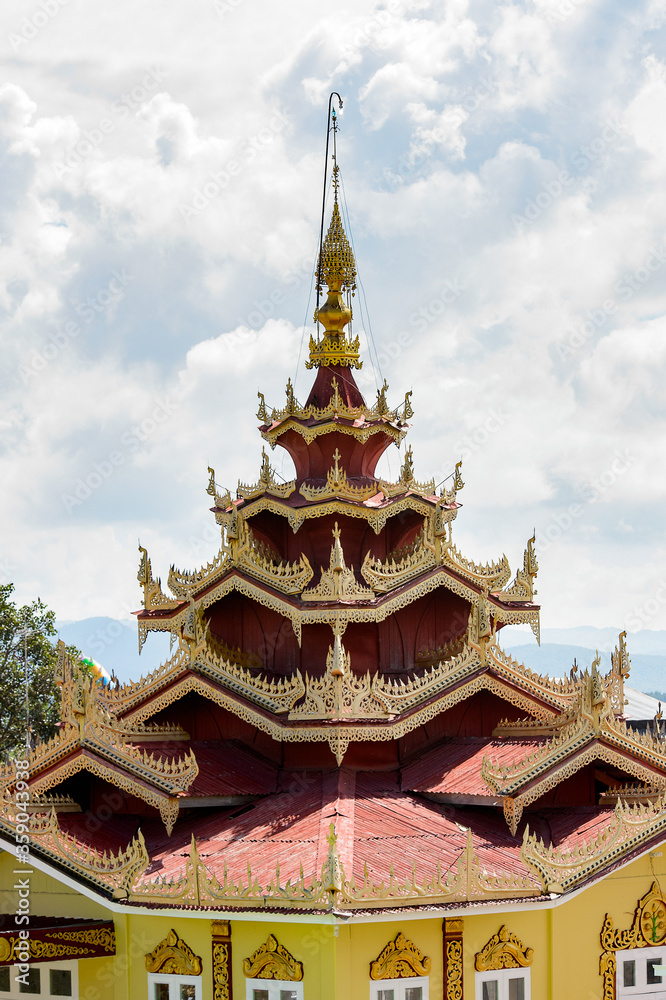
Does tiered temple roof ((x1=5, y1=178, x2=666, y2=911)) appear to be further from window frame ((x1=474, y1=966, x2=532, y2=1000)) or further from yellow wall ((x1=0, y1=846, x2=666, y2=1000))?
window frame ((x1=474, y1=966, x2=532, y2=1000))

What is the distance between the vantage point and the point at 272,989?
15.3 metres

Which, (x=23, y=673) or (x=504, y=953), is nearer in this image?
(x=504, y=953)

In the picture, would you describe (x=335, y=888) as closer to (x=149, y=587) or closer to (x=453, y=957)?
(x=453, y=957)

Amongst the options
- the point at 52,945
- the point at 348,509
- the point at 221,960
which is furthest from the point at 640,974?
the point at 348,509

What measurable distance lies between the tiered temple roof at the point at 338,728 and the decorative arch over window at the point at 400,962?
759 millimetres

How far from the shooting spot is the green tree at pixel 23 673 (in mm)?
39625

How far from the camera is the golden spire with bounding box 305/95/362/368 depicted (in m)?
23.2

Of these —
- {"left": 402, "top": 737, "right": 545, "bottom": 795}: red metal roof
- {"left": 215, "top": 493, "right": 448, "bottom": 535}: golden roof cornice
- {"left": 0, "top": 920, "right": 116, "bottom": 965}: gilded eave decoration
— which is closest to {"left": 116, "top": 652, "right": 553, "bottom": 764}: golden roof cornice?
{"left": 402, "top": 737, "right": 545, "bottom": 795}: red metal roof

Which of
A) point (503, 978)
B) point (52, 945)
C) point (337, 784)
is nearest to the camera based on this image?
point (503, 978)

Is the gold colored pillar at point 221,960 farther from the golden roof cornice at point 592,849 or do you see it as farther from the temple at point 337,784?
the golden roof cornice at point 592,849

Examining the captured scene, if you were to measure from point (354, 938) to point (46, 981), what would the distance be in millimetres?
4980

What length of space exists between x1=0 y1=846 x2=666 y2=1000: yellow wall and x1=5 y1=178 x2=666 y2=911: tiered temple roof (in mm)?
555

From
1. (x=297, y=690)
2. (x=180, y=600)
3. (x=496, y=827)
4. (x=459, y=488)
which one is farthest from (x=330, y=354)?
(x=496, y=827)

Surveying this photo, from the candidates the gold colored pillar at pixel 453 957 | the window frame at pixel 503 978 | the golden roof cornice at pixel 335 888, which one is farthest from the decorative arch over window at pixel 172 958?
the window frame at pixel 503 978
